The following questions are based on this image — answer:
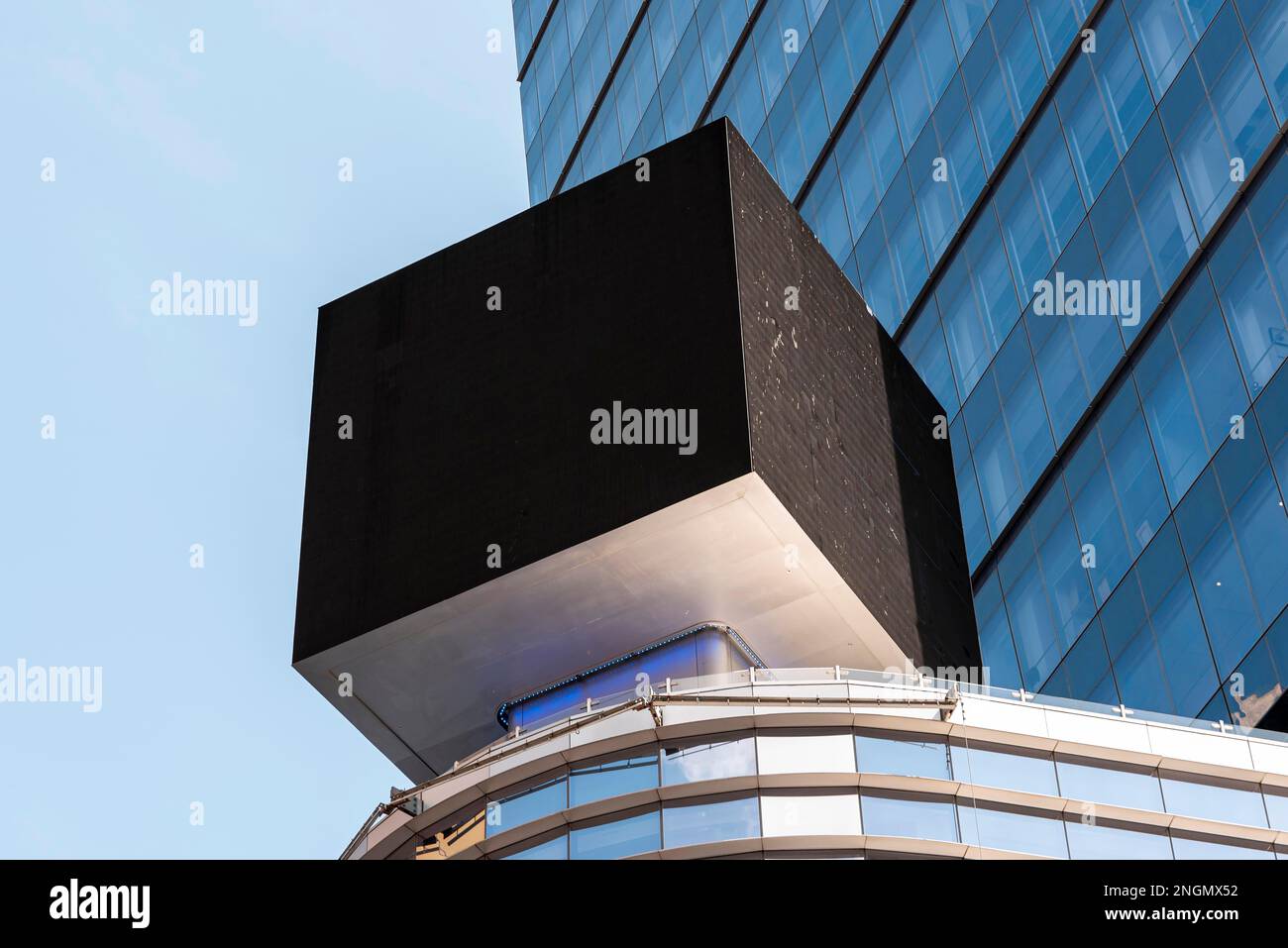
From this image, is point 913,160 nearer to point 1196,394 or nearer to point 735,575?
point 1196,394

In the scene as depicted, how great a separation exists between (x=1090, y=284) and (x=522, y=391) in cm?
Answer: 1496

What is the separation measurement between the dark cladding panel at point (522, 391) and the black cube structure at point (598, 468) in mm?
53

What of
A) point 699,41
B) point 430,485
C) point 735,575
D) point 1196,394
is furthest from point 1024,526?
point 699,41

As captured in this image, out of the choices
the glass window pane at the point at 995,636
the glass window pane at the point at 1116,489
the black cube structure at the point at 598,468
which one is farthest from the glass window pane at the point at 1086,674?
the black cube structure at the point at 598,468

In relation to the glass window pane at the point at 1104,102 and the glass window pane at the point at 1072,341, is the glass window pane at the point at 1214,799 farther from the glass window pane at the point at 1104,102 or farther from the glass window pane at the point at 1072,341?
the glass window pane at the point at 1104,102

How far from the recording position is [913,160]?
58.8 m

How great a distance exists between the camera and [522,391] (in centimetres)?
4112

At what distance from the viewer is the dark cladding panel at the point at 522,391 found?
38.9 metres

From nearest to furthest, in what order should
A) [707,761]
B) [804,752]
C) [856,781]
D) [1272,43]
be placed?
[856,781]
[804,752]
[707,761]
[1272,43]

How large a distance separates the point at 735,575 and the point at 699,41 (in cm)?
3889

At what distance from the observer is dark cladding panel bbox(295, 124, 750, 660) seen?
128ft

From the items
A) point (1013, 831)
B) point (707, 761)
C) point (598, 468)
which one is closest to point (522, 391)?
point (598, 468)

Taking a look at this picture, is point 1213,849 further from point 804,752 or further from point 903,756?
point 804,752
